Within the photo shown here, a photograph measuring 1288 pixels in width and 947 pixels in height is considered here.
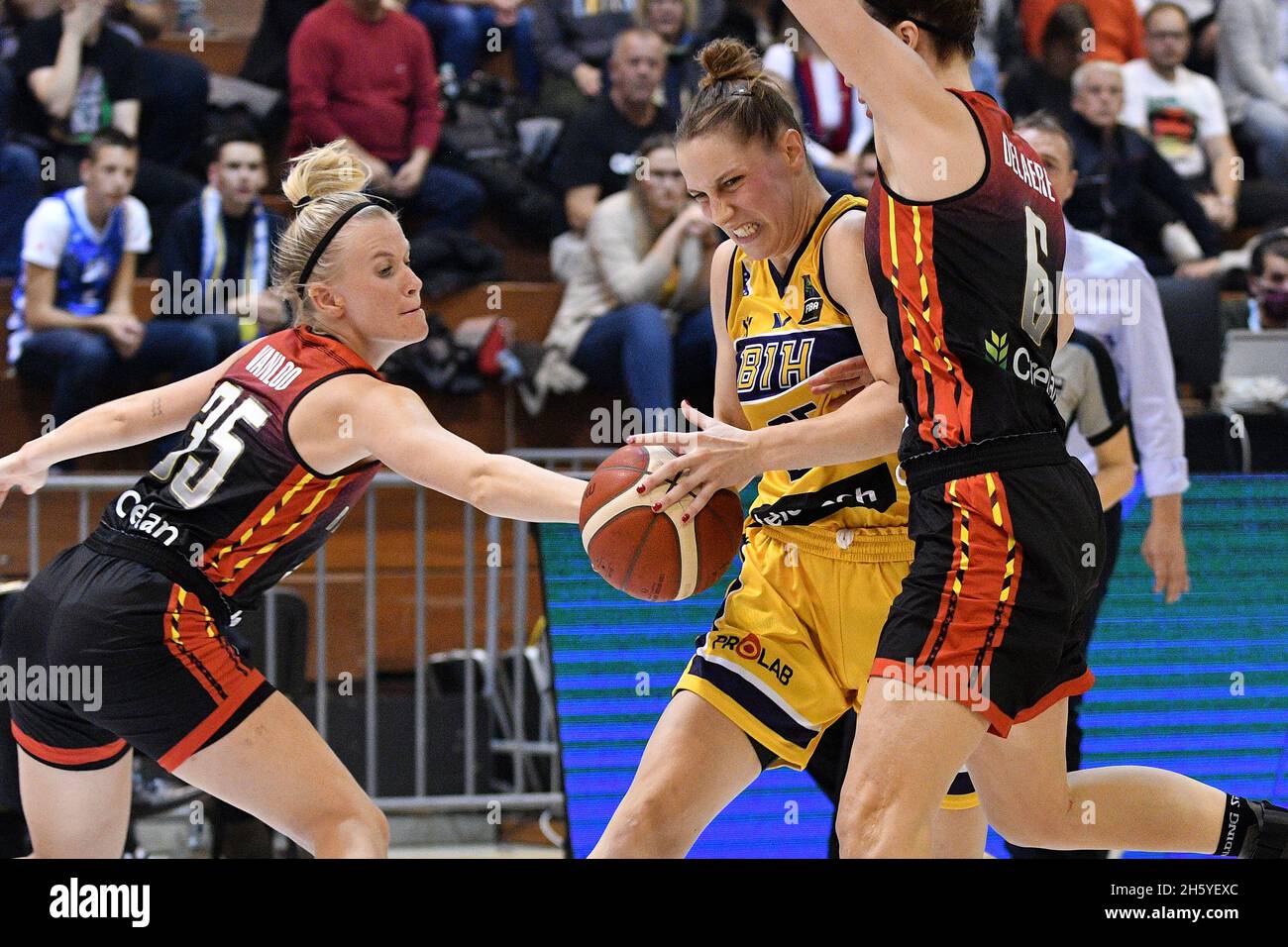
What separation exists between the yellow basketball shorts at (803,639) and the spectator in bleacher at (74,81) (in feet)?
17.0

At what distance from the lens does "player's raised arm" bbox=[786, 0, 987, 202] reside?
269cm

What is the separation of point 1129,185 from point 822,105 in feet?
5.47

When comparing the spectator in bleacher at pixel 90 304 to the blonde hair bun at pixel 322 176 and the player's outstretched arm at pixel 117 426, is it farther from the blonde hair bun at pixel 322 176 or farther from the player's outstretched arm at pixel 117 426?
the blonde hair bun at pixel 322 176

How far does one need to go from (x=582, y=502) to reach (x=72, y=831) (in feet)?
4.69

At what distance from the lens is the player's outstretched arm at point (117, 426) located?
3.68 m

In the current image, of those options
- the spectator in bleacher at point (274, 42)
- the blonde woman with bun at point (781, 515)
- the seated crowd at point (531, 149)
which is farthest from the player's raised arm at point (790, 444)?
the spectator in bleacher at point (274, 42)

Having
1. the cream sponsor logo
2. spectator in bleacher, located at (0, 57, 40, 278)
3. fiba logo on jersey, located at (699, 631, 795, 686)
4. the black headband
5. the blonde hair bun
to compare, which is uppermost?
spectator in bleacher, located at (0, 57, 40, 278)

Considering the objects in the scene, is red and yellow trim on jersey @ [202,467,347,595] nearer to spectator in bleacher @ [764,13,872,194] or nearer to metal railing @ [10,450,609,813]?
metal railing @ [10,450,609,813]

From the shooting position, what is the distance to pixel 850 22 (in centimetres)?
268

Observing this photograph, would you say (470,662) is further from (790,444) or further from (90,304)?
(790,444)

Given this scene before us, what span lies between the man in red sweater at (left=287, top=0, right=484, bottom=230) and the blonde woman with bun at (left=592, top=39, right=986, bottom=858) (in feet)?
15.0

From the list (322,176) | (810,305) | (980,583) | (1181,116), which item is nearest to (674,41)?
(1181,116)

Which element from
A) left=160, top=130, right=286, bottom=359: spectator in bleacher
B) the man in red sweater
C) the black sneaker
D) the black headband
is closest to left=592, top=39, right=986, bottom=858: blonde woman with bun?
the black sneaker
